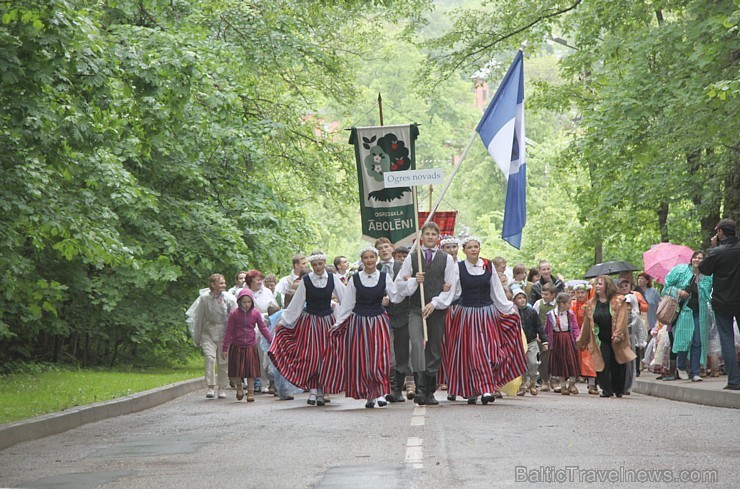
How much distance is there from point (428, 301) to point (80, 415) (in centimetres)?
430

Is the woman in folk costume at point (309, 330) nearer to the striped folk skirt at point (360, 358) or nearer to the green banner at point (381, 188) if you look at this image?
the striped folk skirt at point (360, 358)

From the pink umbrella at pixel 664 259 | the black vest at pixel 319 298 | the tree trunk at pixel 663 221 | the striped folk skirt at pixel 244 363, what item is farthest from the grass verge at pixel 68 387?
the tree trunk at pixel 663 221

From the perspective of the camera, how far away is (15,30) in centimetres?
1353

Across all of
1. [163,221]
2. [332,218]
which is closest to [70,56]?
[163,221]

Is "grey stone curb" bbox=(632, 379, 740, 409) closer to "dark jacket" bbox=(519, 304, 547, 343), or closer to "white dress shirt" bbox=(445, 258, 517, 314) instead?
"dark jacket" bbox=(519, 304, 547, 343)

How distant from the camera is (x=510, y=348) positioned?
1608 cm

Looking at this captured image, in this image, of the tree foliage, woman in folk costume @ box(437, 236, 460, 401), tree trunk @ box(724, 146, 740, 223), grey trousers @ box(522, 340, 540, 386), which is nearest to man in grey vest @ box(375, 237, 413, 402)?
woman in folk costume @ box(437, 236, 460, 401)

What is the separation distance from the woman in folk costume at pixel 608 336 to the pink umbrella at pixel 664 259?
3591mm

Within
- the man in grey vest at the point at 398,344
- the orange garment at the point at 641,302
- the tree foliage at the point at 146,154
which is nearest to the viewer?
the tree foliage at the point at 146,154

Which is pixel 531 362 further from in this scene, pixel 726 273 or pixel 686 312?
Result: pixel 726 273

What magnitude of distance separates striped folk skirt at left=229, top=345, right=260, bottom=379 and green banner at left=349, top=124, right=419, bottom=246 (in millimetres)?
4755

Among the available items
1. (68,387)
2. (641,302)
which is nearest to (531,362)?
(641,302)

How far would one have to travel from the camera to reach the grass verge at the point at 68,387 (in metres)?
15.3

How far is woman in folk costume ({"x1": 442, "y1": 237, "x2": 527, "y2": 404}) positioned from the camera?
51.6ft
